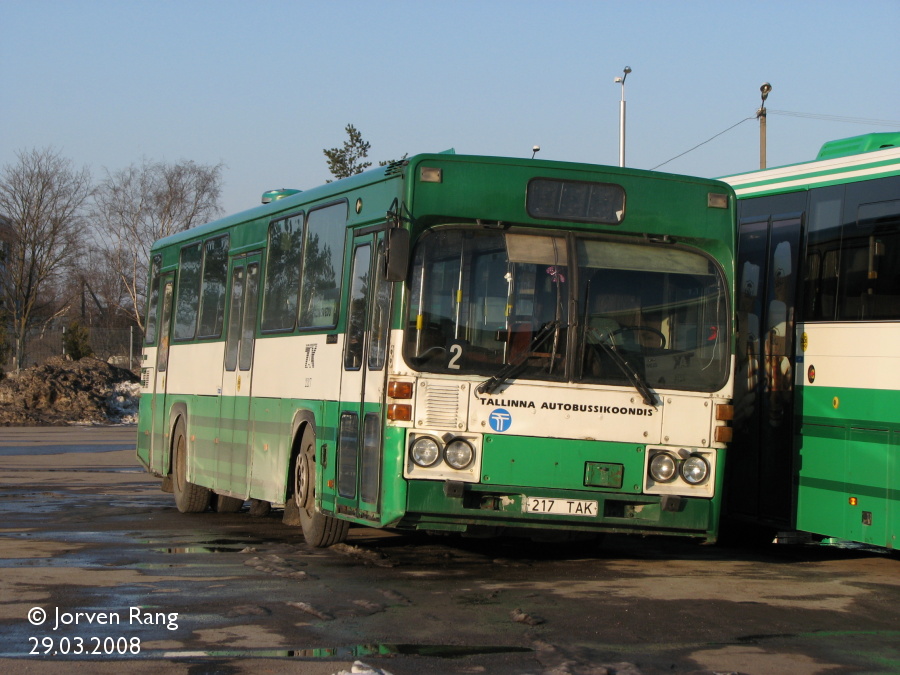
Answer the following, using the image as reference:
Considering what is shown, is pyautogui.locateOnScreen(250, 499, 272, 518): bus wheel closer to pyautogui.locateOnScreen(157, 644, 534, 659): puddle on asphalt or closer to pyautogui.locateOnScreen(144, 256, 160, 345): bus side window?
pyautogui.locateOnScreen(144, 256, 160, 345): bus side window

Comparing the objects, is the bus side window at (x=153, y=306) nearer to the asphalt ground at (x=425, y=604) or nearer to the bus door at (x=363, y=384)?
the asphalt ground at (x=425, y=604)

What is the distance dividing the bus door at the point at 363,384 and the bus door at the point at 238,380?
3.01 metres

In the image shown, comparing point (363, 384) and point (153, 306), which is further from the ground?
point (153, 306)

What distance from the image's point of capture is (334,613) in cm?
841

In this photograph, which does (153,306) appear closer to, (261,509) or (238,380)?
(261,509)

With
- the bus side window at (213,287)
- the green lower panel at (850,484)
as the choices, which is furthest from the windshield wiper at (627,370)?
the bus side window at (213,287)

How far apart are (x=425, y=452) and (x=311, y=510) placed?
2.59m

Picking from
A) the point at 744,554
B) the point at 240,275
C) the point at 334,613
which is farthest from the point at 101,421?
the point at 334,613

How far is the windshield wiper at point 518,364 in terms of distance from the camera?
9750 millimetres

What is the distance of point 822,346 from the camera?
11.3m

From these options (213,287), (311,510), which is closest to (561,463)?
(311,510)

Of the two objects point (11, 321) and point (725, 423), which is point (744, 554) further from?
point (11, 321)

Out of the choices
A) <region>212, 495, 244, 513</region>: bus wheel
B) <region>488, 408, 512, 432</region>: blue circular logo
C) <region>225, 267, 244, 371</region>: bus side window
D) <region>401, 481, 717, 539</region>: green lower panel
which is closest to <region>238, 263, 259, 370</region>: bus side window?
<region>225, 267, 244, 371</region>: bus side window

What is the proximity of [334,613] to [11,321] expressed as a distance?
204 ft
